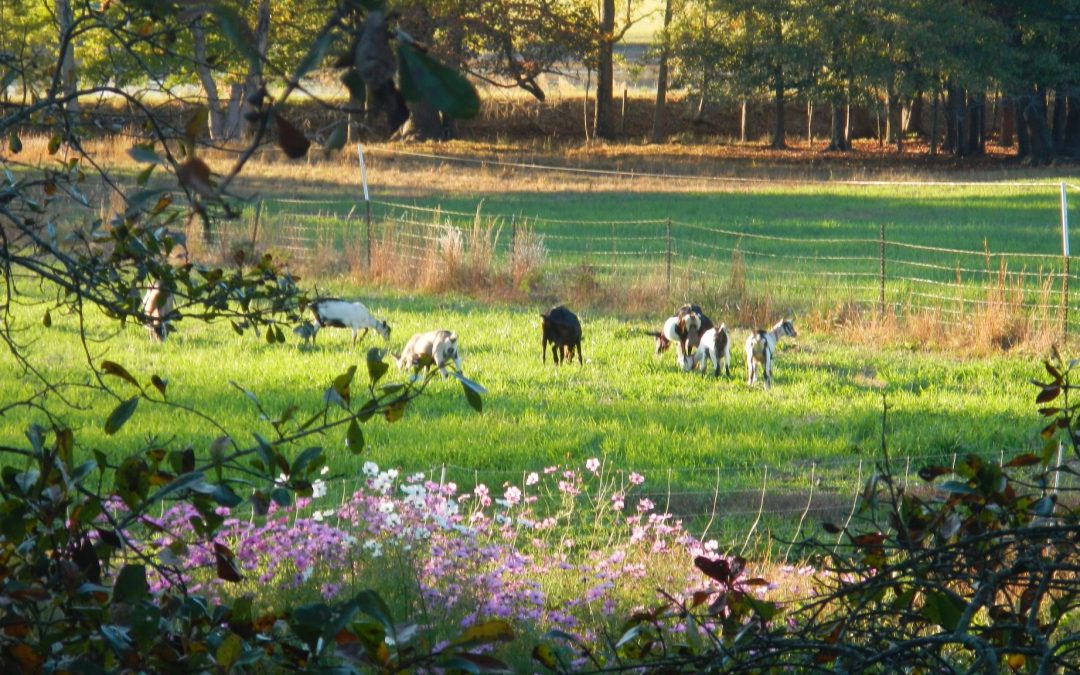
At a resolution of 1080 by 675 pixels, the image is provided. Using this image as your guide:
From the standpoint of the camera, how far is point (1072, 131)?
46.3m

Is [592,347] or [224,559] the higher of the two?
[224,559]

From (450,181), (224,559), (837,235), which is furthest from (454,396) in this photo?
(450,181)

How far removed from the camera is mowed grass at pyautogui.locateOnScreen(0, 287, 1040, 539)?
7.80m

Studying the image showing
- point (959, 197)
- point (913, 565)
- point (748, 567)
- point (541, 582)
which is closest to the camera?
point (913, 565)

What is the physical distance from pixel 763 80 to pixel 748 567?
4079cm

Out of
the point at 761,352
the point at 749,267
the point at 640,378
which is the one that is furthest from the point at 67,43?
the point at 749,267

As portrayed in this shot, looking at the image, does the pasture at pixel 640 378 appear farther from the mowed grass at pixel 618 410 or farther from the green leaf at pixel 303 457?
the green leaf at pixel 303 457

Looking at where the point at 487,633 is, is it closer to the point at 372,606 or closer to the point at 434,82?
the point at 372,606

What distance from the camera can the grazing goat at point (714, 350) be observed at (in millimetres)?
10770

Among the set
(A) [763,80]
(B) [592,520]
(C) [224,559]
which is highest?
(A) [763,80]

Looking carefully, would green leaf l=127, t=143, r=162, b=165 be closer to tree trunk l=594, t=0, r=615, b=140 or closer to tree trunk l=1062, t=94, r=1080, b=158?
tree trunk l=594, t=0, r=615, b=140

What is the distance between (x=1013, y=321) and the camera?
12.5 metres

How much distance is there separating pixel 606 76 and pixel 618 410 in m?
39.9

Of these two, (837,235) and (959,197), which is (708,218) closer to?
(837,235)
